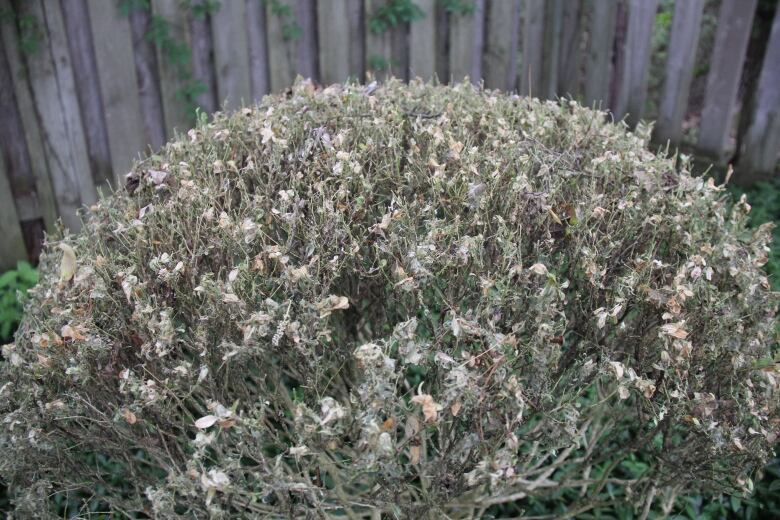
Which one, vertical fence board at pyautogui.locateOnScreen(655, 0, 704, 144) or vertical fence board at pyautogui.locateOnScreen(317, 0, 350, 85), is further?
vertical fence board at pyautogui.locateOnScreen(655, 0, 704, 144)

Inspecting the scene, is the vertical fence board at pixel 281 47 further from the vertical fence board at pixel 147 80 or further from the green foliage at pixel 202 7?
the vertical fence board at pixel 147 80

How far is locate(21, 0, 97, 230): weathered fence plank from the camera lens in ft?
13.5

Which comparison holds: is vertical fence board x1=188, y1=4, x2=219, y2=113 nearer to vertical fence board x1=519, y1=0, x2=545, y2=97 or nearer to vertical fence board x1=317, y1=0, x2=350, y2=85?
vertical fence board x1=317, y1=0, x2=350, y2=85

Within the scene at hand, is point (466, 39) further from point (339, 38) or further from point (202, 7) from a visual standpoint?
point (202, 7)

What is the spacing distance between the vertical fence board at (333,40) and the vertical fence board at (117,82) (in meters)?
1.24

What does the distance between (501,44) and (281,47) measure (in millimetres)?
1714

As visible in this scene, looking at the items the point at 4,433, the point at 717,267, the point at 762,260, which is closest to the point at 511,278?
the point at 717,267

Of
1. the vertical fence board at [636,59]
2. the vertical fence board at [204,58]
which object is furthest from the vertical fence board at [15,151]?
the vertical fence board at [636,59]

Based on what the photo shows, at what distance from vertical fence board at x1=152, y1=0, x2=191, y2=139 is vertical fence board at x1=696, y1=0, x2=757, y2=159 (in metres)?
3.75

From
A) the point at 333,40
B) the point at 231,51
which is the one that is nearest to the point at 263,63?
the point at 231,51

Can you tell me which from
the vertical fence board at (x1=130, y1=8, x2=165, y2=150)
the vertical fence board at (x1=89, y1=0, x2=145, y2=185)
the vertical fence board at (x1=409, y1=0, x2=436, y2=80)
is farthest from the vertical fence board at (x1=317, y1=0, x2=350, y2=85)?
the vertical fence board at (x1=89, y1=0, x2=145, y2=185)

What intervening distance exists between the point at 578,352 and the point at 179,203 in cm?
135

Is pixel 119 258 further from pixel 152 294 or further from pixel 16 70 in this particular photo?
pixel 16 70

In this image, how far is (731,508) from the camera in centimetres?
325
